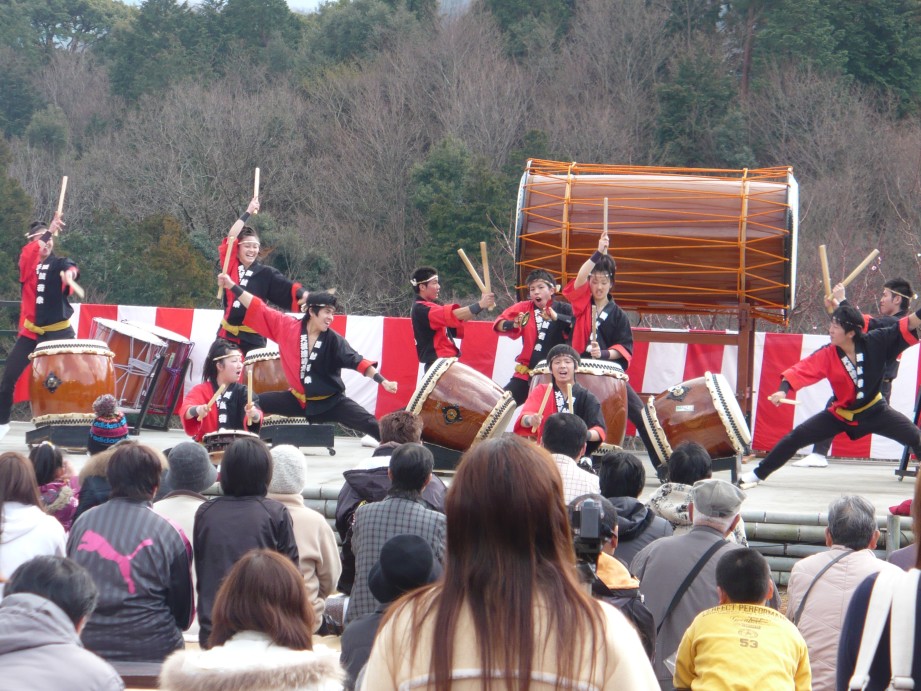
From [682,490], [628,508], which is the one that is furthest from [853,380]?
[628,508]

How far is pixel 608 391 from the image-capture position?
6.39 metres

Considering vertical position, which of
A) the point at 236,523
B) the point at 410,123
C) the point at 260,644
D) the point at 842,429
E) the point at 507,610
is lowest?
the point at 842,429

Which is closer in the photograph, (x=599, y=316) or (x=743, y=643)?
(x=743, y=643)

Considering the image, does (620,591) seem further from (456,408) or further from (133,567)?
(456,408)

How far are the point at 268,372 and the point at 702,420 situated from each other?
2658mm

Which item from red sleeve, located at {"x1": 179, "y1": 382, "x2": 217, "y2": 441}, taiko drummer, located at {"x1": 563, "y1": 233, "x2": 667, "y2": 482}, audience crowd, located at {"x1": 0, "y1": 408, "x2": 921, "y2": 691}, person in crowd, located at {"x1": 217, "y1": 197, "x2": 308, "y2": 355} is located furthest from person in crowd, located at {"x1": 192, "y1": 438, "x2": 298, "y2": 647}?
person in crowd, located at {"x1": 217, "y1": 197, "x2": 308, "y2": 355}

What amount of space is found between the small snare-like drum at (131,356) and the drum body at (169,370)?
0.19m

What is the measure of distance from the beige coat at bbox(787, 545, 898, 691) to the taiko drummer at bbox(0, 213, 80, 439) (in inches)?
219

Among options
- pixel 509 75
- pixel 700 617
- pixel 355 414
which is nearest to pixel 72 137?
pixel 509 75

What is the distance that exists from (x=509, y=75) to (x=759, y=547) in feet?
72.8

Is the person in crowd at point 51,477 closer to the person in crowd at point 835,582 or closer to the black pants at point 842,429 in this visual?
the person in crowd at point 835,582

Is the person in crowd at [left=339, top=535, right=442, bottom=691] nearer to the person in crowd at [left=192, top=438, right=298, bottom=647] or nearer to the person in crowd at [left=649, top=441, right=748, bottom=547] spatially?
the person in crowd at [left=192, top=438, right=298, bottom=647]

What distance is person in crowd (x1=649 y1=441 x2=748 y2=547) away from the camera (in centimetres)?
379

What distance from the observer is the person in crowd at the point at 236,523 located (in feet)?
10.9
